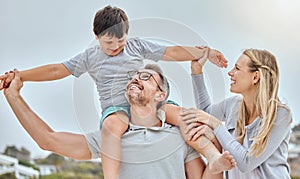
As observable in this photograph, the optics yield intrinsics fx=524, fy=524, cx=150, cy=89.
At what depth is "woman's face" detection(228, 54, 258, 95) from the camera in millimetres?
1410

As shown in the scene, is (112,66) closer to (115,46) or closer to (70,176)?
(115,46)

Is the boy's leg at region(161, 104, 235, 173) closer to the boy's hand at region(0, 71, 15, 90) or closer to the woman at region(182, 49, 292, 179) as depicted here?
the woman at region(182, 49, 292, 179)

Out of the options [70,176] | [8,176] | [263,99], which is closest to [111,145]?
[263,99]

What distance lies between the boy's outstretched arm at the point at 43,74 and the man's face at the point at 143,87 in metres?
0.20

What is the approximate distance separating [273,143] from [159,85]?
336 mm

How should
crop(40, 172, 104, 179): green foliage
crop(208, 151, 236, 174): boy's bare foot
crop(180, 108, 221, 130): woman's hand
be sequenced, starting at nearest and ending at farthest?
crop(208, 151, 236, 174): boy's bare foot → crop(180, 108, 221, 130): woman's hand → crop(40, 172, 104, 179): green foliage

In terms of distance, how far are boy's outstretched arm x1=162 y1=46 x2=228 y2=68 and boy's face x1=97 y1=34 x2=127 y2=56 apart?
127 millimetres

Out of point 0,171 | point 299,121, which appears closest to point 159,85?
point 299,121

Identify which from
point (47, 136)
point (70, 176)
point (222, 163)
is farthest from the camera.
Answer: point (70, 176)

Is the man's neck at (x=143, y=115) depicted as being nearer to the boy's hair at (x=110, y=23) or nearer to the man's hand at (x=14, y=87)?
the boy's hair at (x=110, y=23)

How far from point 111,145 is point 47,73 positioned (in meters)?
0.28

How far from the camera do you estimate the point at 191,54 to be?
4.72 feet

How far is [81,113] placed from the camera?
1.38 m

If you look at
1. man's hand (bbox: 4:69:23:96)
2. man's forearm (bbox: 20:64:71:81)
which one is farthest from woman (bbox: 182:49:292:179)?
man's hand (bbox: 4:69:23:96)
